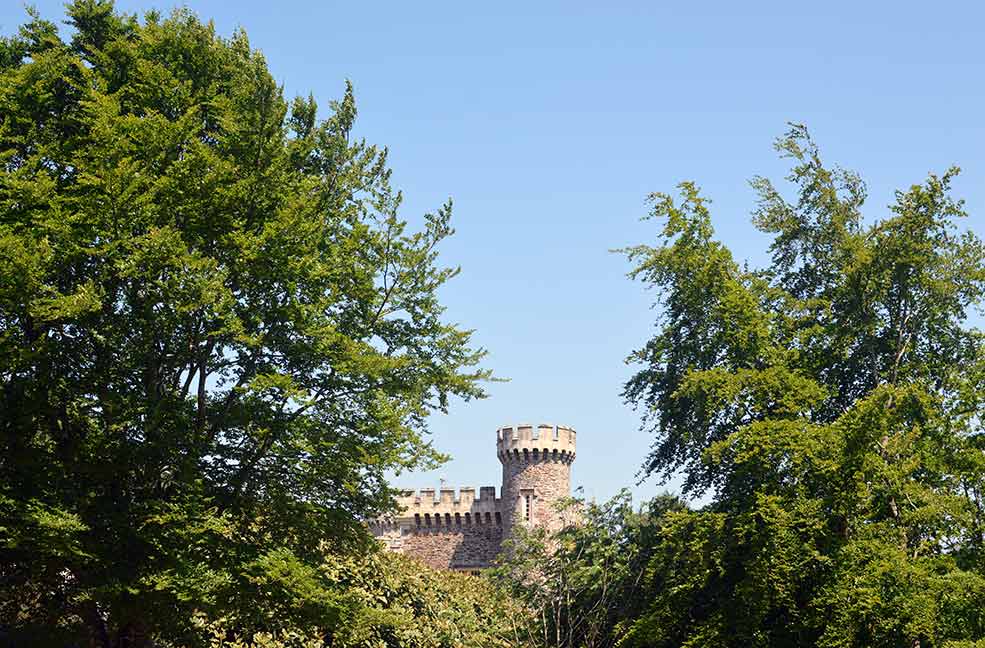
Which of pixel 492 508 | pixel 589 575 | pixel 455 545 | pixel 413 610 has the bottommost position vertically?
pixel 413 610

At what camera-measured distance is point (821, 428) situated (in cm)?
2238

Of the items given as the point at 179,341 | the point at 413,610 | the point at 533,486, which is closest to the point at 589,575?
the point at 413,610

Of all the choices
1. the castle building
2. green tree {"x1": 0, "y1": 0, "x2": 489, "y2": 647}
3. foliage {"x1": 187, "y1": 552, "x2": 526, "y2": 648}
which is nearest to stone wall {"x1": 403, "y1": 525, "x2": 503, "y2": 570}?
the castle building

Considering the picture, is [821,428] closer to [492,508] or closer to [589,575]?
[589,575]

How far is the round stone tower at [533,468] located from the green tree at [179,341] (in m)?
28.2

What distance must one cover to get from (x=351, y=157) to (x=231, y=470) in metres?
7.04

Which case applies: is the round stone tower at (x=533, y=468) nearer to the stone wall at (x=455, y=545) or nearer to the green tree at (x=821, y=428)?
the stone wall at (x=455, y=545)

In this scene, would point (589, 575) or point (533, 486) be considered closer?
point (589, 575)

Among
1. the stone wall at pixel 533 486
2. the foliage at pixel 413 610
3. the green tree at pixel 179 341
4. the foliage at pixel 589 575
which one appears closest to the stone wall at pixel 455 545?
the stone wall at pixel 533 486

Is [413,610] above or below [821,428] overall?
below

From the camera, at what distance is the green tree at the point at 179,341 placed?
1762cm

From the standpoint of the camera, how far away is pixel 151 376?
62.7 feet

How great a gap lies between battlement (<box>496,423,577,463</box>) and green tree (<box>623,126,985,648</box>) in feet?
66.4

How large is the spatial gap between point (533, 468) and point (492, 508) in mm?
3273
